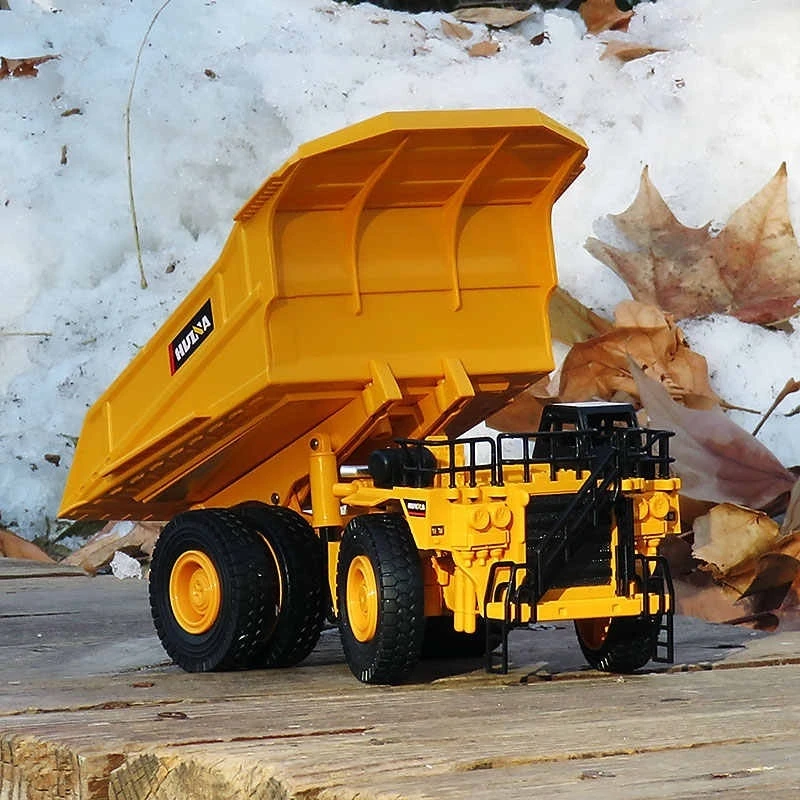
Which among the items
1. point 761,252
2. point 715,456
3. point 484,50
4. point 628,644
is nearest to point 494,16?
point 484,50

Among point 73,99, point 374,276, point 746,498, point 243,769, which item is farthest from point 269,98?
point 243,769

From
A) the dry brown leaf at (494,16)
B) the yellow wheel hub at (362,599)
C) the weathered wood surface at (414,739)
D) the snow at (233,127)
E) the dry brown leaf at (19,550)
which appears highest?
the dry brown leaf at (494,16)

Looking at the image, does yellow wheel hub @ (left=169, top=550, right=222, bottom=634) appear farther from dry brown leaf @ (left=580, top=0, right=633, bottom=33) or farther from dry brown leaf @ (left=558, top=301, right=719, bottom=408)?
dry brown leaf @ (left=580, top=0, right=633, bottom=33)

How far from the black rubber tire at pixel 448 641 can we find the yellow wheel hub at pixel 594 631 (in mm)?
311

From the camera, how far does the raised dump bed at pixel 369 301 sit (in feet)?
15.7

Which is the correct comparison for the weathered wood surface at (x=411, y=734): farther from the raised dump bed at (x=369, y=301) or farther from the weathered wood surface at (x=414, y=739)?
the raised dump bed at (x=369, y=301)

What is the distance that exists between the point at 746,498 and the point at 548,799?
11.0 ft

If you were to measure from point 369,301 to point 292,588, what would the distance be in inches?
32.7

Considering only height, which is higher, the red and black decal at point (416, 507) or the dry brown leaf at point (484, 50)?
the dry brown leaf at point (484, 50)

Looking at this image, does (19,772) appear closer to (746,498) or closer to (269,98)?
(746,498)

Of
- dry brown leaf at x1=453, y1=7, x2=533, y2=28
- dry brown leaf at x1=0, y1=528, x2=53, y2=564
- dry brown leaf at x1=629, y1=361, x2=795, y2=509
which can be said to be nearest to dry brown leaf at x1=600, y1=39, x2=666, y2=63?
dry brown leaf at x1=453, y1=7, x2=533, y2=28

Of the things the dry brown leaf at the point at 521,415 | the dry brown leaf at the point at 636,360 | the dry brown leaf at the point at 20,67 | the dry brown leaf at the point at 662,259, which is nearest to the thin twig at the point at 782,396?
the dry brown leaf at the point at 636,360

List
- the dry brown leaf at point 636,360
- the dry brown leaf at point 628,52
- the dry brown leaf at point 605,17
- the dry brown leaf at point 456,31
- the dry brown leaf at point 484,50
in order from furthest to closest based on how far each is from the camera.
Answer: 1. the dry brown leaf at point 456,31
2. the dry brown leaf at point 605,17
3. the dry brown leaf at point 484,50
4. the dry brown leaf at point 628,52
5. the dry brown leaf at point 636,360

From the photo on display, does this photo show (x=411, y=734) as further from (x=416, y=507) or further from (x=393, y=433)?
(x=393, y=433)
